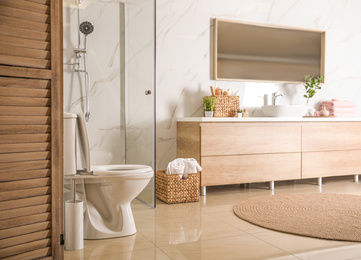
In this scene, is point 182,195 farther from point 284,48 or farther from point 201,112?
point 284,48

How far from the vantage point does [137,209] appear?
3061 mm

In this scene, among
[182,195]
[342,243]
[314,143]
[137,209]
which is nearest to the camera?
[342,243]

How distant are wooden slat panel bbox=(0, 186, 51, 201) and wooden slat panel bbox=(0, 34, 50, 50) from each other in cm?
62

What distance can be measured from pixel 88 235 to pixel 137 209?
0.75 m

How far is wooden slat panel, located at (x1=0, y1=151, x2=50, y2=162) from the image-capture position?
5.44ft

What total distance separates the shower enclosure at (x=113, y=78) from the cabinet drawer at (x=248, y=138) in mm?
604

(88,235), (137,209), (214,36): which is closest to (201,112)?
(214,36)

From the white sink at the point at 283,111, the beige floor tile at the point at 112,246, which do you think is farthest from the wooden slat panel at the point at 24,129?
the white sink at the point at 283,111

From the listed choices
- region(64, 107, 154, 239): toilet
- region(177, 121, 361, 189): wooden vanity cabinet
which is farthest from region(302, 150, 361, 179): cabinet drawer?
region(64, 107, 154, 239): toilet

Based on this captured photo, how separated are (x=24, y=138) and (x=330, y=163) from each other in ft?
10.5

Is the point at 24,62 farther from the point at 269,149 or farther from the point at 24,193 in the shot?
the point at 269,149

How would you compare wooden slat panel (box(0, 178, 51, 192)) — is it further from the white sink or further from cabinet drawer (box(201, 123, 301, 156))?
the white sink

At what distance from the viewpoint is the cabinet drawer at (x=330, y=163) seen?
391 centimetres

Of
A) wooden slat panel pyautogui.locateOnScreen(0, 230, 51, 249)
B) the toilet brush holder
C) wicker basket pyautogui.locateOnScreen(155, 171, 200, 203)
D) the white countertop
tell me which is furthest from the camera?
the white countertop
